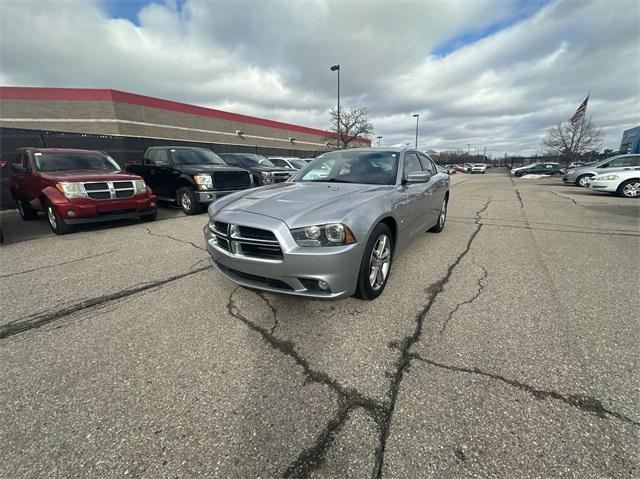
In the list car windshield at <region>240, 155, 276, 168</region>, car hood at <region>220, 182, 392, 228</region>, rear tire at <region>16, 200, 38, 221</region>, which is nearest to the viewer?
car hood at <region>220, 182, 392, 228</region>

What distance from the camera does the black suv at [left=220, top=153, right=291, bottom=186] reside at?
10438mm

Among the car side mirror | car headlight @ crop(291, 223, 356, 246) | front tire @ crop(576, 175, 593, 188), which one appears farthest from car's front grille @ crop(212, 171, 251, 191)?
front tire @ crop(576, 175, 593, 188)

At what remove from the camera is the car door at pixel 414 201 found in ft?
12.0

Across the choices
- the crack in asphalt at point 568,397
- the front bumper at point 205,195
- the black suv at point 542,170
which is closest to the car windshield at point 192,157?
the front bumper at point 205,195

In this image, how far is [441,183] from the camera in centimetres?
539

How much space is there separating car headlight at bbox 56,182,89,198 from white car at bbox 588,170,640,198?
17.3m

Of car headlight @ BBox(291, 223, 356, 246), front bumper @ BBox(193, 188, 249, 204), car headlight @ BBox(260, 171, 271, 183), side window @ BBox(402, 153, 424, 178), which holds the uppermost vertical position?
side window @ BBox(402, 153, 424, 178)

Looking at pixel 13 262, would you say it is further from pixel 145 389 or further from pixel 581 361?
pixel 581 361

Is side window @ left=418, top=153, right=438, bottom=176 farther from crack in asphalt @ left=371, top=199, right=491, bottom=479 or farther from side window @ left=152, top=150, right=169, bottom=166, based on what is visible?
side window @ left=152, top=150, right=169, bottom=166

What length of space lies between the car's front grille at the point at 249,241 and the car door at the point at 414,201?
1.78m

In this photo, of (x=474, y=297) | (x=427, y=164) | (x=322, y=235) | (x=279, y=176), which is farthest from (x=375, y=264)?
(x=279, y=176)

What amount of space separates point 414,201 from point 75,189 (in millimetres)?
6062

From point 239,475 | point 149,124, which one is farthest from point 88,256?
point 149,124

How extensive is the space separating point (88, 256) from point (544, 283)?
6.39m
